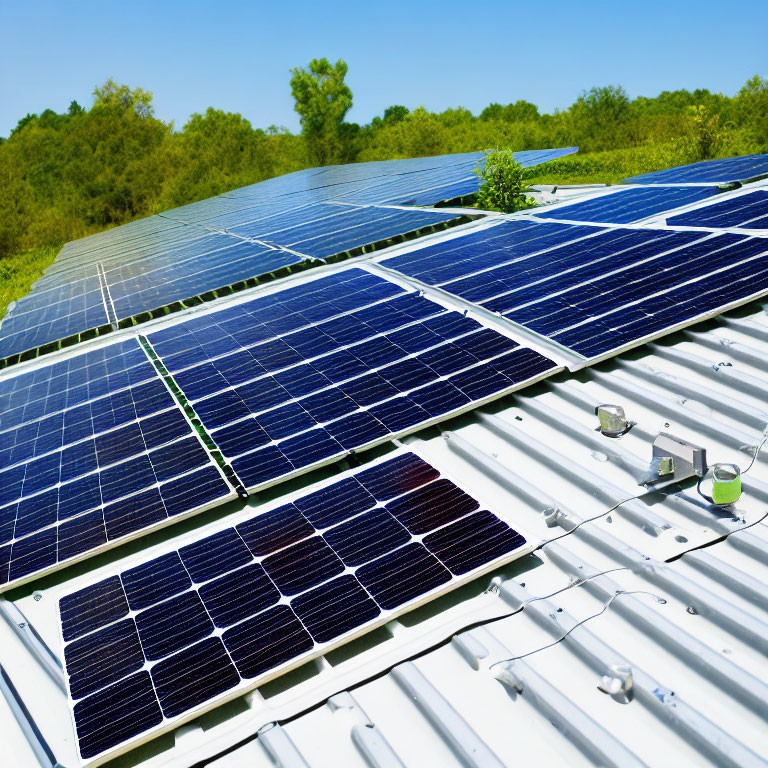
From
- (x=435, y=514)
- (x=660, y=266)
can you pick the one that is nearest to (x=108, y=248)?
(x=660, y=266)

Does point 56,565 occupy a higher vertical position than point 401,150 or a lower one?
lower

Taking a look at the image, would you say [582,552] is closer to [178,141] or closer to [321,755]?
[321,755]

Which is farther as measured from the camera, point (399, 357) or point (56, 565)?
point (399, 357)

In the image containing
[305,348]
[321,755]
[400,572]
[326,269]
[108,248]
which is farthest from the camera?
[108,248]

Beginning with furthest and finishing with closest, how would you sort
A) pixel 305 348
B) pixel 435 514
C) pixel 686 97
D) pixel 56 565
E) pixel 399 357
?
1. pixel 686 97
2. pixel 305 348
3. pixel 399 357
4. pixel 56 565
5. pixel 435 514

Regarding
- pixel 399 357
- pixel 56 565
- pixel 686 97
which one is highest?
pixel 686 97

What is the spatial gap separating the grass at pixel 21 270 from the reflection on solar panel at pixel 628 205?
102 feet

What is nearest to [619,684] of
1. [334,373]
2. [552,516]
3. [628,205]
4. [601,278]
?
[552,516]

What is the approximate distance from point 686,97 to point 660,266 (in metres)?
122

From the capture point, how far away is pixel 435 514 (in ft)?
23.7

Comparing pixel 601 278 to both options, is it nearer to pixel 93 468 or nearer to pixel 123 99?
pixel 93 468

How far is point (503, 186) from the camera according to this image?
23766 mm

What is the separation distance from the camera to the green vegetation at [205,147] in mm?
74000

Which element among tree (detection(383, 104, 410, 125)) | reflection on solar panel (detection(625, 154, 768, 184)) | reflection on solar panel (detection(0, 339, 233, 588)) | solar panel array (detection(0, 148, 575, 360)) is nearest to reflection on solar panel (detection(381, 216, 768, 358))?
solar panel array (detection(0, 148, 575, 360))
